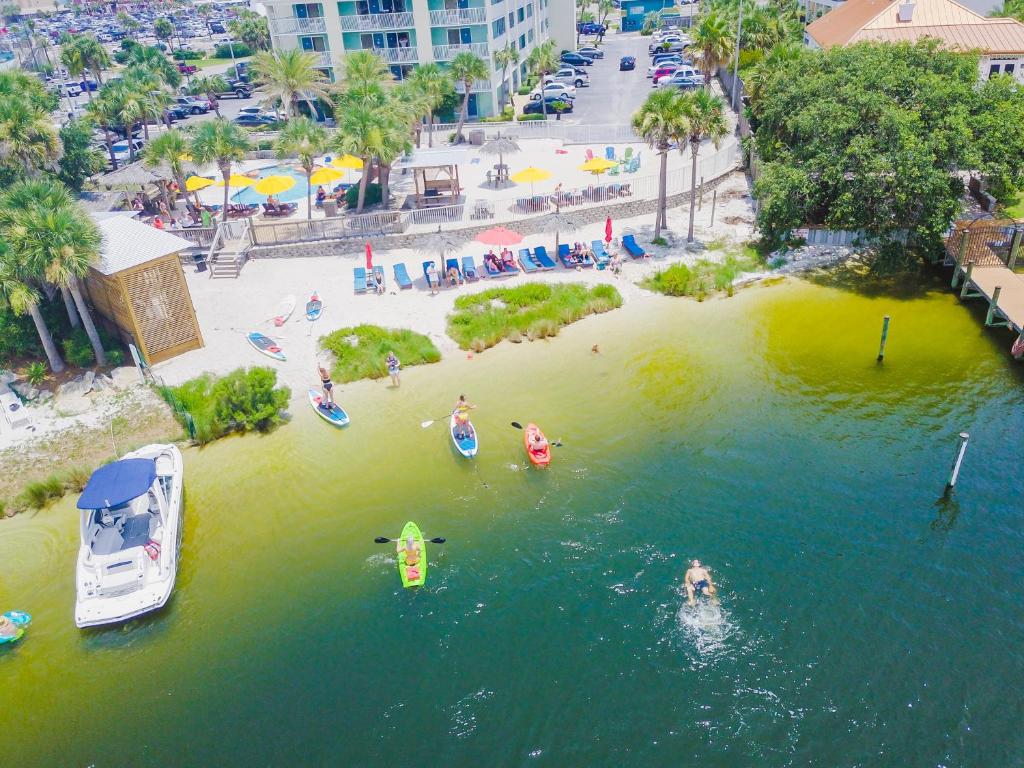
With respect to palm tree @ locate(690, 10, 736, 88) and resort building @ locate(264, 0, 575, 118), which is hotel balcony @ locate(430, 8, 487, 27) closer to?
resort building @ locate(264, 0, 575, 118)

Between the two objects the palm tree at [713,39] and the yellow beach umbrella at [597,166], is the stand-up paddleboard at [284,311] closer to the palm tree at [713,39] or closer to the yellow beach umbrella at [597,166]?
the yellow beach umbrella at [597,166]

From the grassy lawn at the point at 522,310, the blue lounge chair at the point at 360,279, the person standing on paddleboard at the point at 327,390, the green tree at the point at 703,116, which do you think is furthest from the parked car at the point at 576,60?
the person standing on paddleboard at the point at 327,390

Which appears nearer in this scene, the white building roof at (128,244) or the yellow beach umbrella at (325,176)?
the white building roof at (128,244)

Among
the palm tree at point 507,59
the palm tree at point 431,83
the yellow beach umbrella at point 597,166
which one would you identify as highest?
the palm tree at point 507,59

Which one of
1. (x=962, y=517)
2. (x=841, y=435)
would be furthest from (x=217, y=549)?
(x=962, y=517)

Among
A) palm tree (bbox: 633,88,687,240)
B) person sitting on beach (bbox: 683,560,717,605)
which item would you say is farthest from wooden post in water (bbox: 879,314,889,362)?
→ person sitting on beach (bbox: 683,560,717,605)

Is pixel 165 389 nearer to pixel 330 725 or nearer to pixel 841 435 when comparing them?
pixel 330 725
